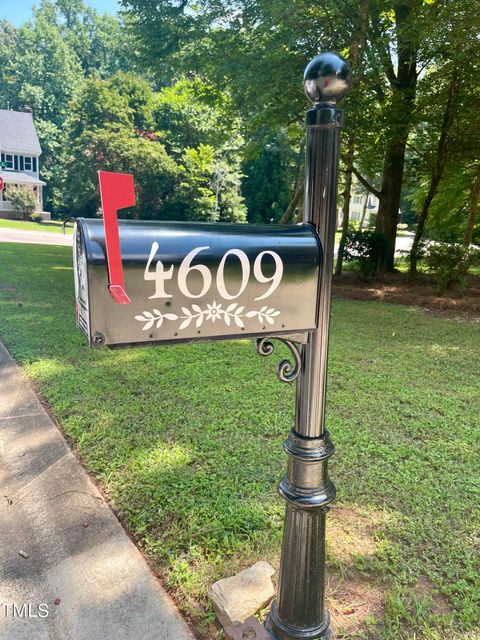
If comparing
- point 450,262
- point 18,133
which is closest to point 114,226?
point 450,262

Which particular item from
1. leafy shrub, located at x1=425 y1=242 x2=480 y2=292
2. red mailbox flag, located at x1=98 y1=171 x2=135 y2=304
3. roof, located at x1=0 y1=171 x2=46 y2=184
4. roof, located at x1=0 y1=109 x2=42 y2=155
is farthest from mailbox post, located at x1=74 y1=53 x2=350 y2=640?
roof, located at x1=0 y1=109 x2=42 y2=155

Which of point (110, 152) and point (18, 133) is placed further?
point (18, 133)

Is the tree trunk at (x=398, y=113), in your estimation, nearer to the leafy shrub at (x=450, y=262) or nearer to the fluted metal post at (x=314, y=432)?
the leafy shrub at (x=450, y=262)

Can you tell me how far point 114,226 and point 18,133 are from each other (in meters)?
39.3

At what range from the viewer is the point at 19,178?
32.3 metres

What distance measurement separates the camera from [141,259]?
0.94m

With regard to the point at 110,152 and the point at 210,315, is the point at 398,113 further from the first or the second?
the point at 110,152

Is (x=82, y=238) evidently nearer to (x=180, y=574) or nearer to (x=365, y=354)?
(x=180, y=574)

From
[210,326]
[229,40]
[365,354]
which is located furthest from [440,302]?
[210,326]

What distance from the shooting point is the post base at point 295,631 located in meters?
1.39

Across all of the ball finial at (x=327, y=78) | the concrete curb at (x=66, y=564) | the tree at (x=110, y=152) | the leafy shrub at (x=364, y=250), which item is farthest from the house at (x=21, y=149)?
the ball finial at (x=327, y=78)

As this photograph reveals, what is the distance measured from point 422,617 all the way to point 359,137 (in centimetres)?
901

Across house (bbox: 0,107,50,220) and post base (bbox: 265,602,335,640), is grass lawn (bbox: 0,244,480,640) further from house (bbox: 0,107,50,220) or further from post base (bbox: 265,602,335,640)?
house (bbox: 0,107,50,220)

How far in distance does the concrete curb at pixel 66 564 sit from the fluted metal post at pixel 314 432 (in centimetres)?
46
